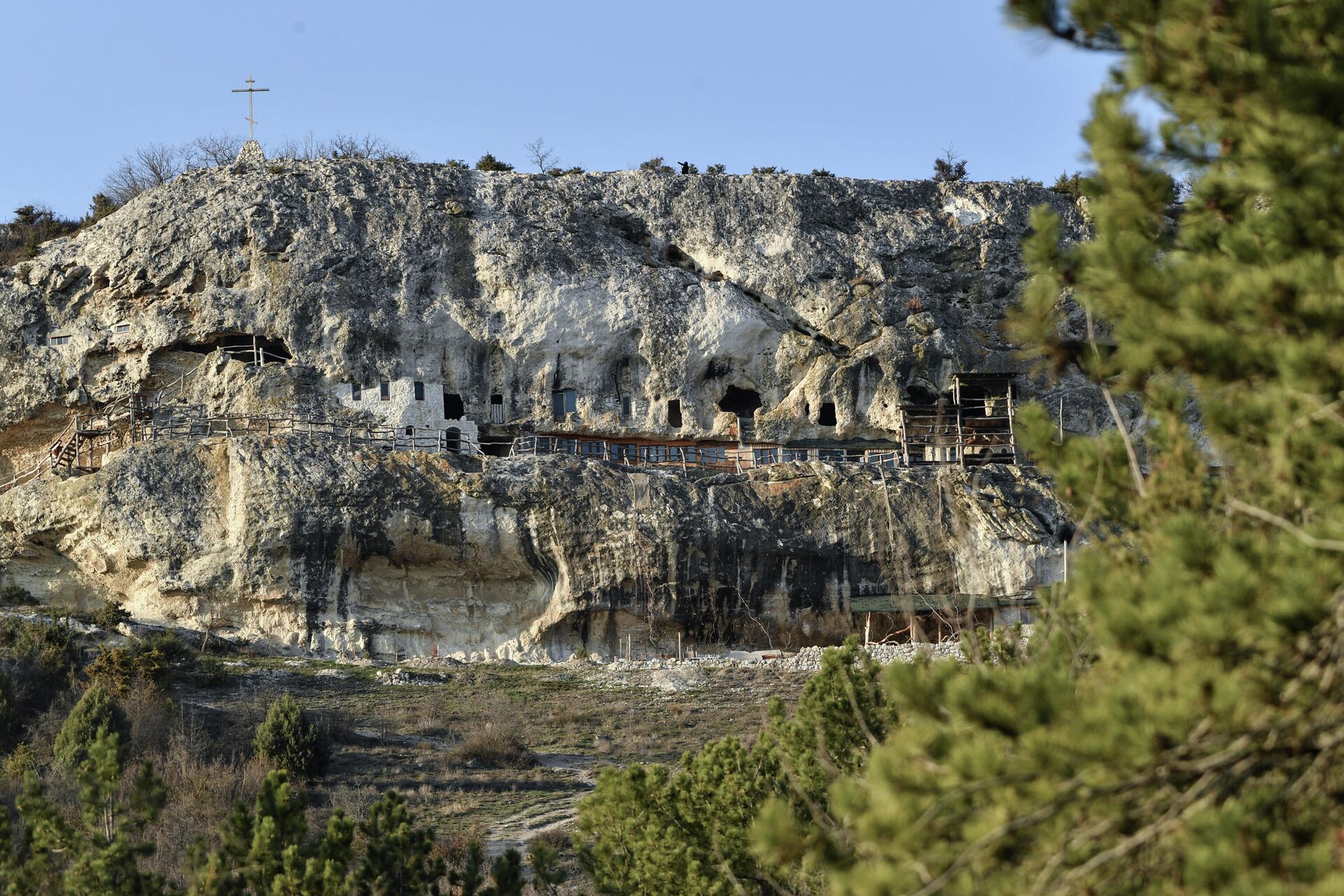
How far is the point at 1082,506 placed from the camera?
845 centimetres

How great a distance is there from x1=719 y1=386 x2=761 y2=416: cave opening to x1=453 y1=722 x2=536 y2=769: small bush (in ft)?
59.9

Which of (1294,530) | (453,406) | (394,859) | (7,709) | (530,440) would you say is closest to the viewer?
(1294,530)

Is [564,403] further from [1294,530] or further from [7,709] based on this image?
[1294,530]

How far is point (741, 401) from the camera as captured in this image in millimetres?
42500

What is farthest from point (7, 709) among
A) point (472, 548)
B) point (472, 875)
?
point (472, 875)

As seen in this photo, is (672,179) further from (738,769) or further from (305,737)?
(738,769)

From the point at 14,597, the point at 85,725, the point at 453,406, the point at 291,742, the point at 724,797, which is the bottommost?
the point at 291,742

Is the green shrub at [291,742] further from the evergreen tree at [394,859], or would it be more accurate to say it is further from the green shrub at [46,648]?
the evergreen tree at [394,859]

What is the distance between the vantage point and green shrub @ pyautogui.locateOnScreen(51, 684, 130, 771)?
21750 millimetres

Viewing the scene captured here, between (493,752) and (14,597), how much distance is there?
52.9ft

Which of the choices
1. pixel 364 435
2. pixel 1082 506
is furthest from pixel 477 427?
pixel 1082 506

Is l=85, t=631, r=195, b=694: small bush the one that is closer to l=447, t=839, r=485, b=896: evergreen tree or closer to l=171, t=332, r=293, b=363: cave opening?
l=171, t=332, r=293, b=363: cave opening

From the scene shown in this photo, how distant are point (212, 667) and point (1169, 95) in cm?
2538

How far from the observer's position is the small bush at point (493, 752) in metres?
24.4
